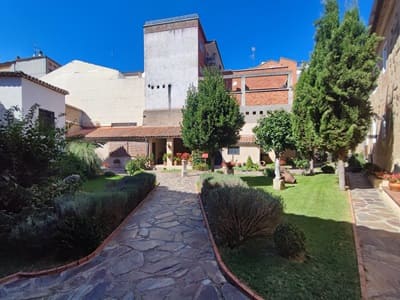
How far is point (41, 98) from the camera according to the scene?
15.1 meters

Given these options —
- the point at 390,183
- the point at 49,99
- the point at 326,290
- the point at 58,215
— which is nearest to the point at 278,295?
the point at 326,290

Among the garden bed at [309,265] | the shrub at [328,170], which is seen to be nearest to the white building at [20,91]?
the garden bed at [309,265]

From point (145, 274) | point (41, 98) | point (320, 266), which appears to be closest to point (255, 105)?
point (41, 98)

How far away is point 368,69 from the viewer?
8289 millimetres

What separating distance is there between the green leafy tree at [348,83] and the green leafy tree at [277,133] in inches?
60.1

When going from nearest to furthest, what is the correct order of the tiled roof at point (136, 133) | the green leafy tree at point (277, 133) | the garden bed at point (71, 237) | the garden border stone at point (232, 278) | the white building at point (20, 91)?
1. the garden border stone at point (232, 278)
2. the garden bed at point (71, 237)
3. the green leafy tree at point (277, 133)
4. the white building at point (20, 91)
5. the tiled roof at point (136, 133)

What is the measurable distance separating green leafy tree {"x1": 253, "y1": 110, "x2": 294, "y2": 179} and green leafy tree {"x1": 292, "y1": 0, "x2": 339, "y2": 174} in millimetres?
385

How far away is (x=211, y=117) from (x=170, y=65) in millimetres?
16469

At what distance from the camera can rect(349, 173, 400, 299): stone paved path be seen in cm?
335

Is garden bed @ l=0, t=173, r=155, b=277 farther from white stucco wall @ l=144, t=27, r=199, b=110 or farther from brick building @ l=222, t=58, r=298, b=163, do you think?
white stucco wall @ l=144, t=27, r=199, b=110

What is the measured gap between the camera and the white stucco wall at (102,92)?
26.5 metres

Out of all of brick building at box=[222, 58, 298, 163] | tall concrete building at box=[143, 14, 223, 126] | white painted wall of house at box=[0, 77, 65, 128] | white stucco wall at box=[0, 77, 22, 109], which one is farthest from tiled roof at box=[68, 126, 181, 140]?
white stucco wall at box=[0, 77, 22, 109]

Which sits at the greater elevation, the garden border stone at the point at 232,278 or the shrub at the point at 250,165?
the shrub at the point at 250,165

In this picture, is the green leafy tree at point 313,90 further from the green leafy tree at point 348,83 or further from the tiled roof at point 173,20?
the tiled roof at point 173,20
